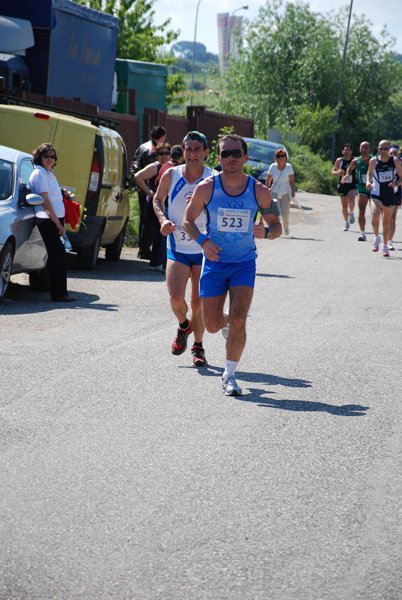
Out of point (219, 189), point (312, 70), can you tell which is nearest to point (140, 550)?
point (219, 189)

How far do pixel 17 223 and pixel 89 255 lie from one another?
3.19 m

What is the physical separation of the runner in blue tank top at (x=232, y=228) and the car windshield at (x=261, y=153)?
71.7 feet

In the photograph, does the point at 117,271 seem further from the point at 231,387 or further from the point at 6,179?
the point at 231,387

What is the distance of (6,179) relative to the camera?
11164 mm

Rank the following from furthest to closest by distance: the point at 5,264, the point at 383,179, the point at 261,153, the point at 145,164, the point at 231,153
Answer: the point at 261,153 < the point at 383,179 < the point at 145,164 < the point at 5,264 < the point at 231,153

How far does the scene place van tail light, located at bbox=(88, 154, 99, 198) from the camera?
13.4 m

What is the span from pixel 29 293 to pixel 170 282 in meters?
4.54

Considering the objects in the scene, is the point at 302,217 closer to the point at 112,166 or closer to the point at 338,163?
the point at 338,163

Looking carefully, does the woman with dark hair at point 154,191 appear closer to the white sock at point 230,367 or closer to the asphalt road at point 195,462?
the asphalt road at point 195,462

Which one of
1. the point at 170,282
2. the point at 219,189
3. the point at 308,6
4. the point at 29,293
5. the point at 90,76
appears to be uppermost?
the point at 308,6

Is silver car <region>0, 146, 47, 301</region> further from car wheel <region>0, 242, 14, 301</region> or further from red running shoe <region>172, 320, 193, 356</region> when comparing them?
red running shoe <region>172, 320, 193, 356</region>

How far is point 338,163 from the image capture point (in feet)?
72.8

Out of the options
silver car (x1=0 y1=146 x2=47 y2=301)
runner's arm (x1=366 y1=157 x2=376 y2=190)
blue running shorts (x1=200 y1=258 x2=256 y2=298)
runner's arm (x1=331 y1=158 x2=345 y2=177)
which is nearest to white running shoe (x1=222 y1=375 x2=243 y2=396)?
blue running shorts (x1=200 y1=258 x2=256 y2=298)

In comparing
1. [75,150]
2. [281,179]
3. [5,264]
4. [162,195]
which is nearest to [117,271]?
[75,150]
